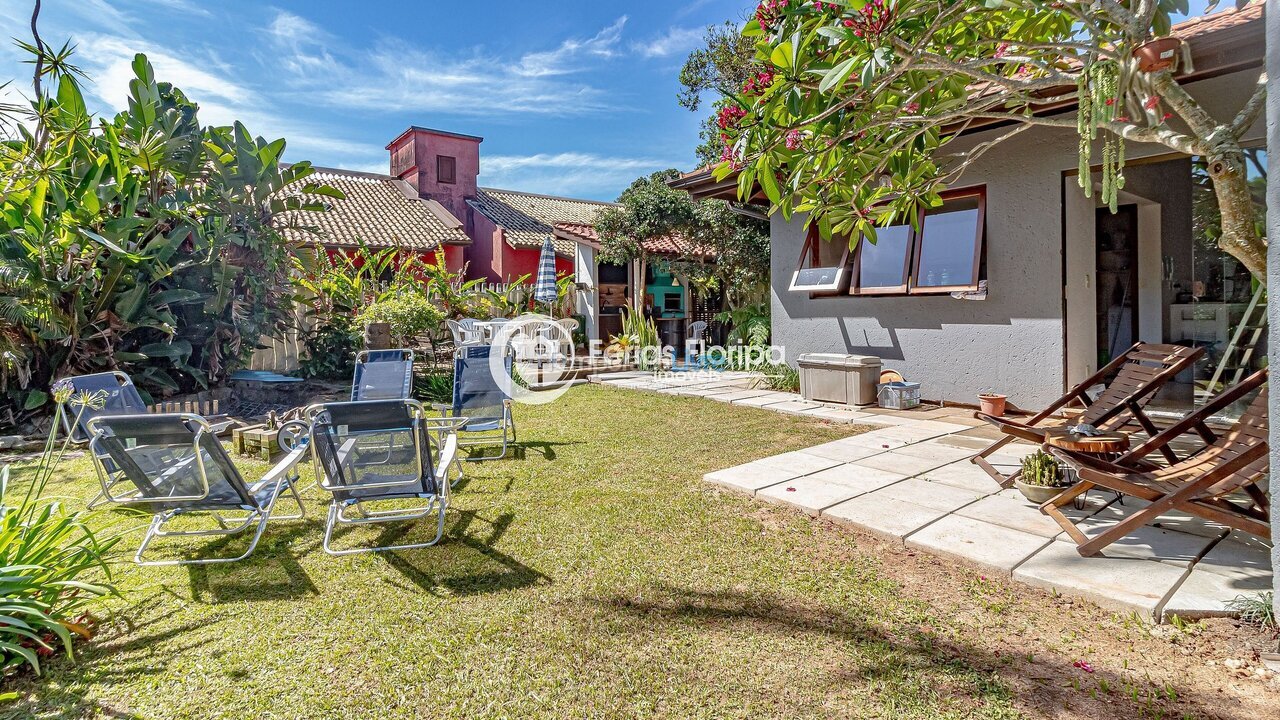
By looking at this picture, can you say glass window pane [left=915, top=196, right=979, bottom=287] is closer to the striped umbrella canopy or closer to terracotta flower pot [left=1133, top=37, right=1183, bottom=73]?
terracotta flower pot [left=1133, top=37, right=1183, bottom=73]

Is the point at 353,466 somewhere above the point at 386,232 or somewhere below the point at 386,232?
below

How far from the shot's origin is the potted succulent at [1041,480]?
421cm

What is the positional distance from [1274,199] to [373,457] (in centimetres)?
469

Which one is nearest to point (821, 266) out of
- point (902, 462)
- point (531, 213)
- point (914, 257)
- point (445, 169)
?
point (914, 257)

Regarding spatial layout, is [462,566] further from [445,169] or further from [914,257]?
[445,169]

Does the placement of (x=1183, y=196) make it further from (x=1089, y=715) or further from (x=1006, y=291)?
(x=1089, y=715)

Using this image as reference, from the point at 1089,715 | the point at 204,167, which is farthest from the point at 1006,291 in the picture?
the point at 204,167

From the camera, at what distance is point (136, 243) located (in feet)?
26.5

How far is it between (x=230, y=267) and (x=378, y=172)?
73.8 feet

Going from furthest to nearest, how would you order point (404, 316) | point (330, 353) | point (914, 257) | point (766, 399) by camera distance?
point (404, 316)
point (330, 353)
point (766, 399)
point (914, 257)

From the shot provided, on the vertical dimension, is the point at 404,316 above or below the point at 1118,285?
below

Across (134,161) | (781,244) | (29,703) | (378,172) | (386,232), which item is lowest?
(29,703)

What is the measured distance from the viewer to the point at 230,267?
9.05 m

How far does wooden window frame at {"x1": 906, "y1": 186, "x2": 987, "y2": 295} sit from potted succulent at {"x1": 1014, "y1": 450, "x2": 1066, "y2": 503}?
173 inches
